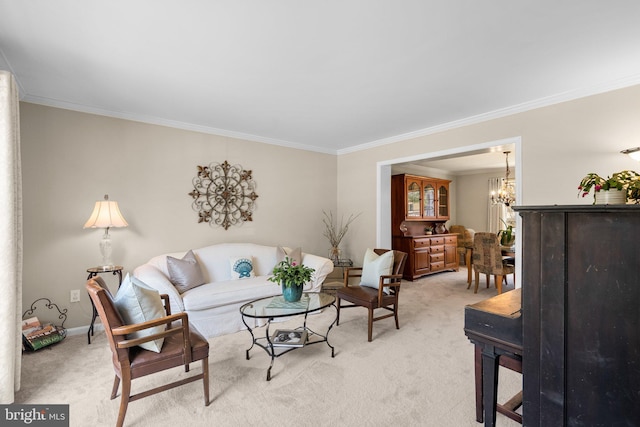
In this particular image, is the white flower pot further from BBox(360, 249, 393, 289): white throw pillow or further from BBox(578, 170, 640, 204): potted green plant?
BBox(360, 249, 393, 289): white throw pillow

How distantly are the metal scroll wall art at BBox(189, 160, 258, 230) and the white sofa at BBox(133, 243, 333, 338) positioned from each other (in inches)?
16.7

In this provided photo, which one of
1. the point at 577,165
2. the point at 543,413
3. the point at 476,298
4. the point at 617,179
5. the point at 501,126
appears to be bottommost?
the point at 476,298

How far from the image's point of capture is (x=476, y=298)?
4812 millimetres

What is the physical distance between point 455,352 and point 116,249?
12.6 ft


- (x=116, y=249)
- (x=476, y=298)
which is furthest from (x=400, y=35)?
(x=476, y=298)

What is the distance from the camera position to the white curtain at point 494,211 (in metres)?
7.74

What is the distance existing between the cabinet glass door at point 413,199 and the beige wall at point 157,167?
1.82 metres

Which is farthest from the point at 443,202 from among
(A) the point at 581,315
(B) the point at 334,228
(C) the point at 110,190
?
(C) the point at 110,190

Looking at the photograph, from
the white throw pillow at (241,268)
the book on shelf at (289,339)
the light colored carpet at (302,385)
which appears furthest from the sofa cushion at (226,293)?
the book on shelf at (289,339)

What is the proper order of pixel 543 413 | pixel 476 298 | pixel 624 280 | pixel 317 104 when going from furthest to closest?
pixel 476 298 < pixel 317 104 < pixel 543 413 < pixel 624 280

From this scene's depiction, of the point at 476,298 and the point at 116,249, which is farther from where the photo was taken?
the point at 476,298

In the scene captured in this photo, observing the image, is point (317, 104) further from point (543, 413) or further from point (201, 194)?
point (543, 413)

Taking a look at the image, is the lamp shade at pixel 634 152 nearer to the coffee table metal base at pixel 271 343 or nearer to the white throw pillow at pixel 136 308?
the coffee table metal base at pixel 271 343

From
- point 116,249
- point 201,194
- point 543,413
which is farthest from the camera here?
point 201,194
